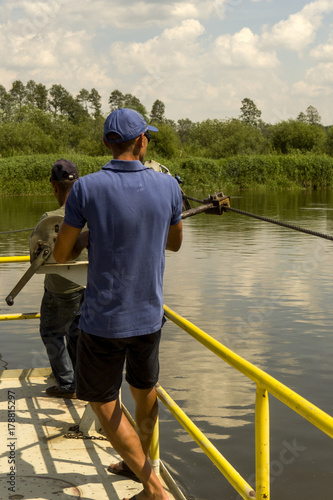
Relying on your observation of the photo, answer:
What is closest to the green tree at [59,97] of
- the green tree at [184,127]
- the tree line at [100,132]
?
the tree line at [100,132]

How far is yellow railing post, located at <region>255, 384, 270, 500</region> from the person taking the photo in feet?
8.21

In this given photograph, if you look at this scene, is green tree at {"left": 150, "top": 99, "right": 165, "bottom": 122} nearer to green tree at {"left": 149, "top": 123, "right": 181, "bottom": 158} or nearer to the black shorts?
green tree at {"left": 149, "top": 123, "right": 181, "bottom": 158}

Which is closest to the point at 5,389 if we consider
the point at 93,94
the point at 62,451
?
the point at 62,451

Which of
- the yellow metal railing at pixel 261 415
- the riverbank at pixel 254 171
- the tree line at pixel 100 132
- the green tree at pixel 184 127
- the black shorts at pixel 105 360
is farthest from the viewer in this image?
the green tree at pixel 184 127

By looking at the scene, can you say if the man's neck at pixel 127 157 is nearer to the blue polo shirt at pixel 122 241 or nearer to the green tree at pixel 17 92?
the blue polo shirt at pixel 122 241

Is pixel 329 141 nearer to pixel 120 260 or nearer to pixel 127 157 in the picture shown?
pixel 127 157

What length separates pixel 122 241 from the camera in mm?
2934

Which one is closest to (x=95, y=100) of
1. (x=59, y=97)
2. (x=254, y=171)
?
(x=59, y=97)

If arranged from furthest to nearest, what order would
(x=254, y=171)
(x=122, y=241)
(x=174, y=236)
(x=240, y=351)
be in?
(x=254, y=171), (x=240, y=351), (x=174, y=236), (x=122, y=241)

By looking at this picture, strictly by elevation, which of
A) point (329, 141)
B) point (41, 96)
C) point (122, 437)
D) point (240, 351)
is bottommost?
point (240, 351)

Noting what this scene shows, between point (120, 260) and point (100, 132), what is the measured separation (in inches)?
3495

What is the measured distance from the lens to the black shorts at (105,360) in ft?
9.94

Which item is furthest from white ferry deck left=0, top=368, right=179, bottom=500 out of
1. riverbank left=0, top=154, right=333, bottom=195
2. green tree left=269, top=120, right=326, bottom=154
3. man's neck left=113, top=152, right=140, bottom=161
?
green tree left=269, top=120, right=326, bottom=154

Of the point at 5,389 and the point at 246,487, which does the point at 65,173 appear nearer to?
the point at 5,389
